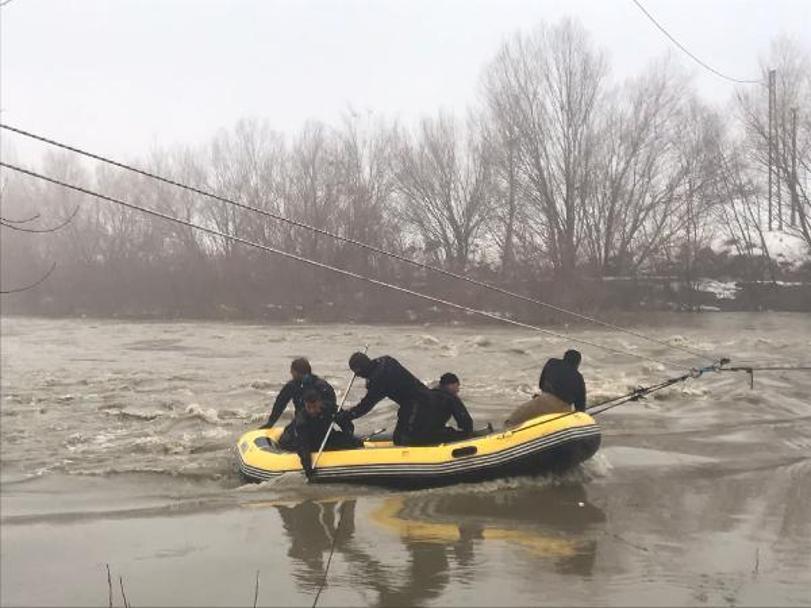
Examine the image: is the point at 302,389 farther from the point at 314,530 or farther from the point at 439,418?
the point at 314,530

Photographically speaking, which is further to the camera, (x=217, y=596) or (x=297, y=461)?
(x=297, y=461)

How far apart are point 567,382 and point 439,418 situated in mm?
1505

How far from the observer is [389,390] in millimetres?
8383

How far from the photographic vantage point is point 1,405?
15.6 meters

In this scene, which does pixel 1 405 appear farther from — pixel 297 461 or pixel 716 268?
pixel 716 268

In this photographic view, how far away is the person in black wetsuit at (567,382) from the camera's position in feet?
29.1

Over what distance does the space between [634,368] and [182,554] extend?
14733 mm

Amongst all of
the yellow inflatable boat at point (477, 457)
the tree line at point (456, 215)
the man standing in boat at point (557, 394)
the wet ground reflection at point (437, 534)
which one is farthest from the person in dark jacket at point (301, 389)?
the tree line at point (456, 215)

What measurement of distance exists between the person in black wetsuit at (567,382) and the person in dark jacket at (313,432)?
2207mm

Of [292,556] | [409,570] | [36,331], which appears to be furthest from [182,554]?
[36,331]

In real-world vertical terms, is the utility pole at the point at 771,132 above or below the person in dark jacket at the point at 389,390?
above

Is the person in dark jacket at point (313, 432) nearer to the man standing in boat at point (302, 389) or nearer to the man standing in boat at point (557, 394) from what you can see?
the man standing in boat at point (302, 389)

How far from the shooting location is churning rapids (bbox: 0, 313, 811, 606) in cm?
569

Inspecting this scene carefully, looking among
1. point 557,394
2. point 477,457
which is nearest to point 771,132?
point 557,394
